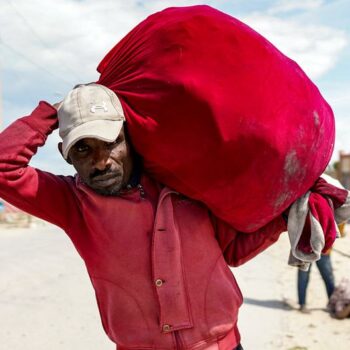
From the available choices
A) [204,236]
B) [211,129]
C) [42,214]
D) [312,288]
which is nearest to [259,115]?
[211,129]

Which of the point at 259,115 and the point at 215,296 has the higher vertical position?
the point at 259,115

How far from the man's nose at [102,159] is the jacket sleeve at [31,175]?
22cm

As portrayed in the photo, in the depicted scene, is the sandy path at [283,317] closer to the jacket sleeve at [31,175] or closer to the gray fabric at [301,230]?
the gray fabric at [301,230]

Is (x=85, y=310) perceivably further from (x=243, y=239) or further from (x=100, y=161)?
(x=100, y=161)

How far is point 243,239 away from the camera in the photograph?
2.38m

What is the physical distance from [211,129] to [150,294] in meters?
0.65

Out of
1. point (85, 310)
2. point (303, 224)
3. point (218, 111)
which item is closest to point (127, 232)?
point (218, 111)

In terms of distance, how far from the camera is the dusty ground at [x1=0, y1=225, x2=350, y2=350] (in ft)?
18.0

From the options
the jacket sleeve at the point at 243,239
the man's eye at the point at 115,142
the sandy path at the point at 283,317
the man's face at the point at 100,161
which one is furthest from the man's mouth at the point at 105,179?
the sandy path at the point at 283,317

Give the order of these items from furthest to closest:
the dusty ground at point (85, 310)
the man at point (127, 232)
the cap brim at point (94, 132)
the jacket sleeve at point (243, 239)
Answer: the dusty ground at point (85, 310), the jacket sleeve at point (243, 239), the man at point (127, 232), the cap brim at point (94, 132)

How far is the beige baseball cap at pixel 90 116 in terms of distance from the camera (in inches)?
78.7

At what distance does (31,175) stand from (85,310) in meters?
4.55

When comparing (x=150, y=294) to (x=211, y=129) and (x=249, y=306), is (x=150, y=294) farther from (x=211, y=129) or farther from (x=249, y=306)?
(x=249, y=306)

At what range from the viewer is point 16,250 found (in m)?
11.6
